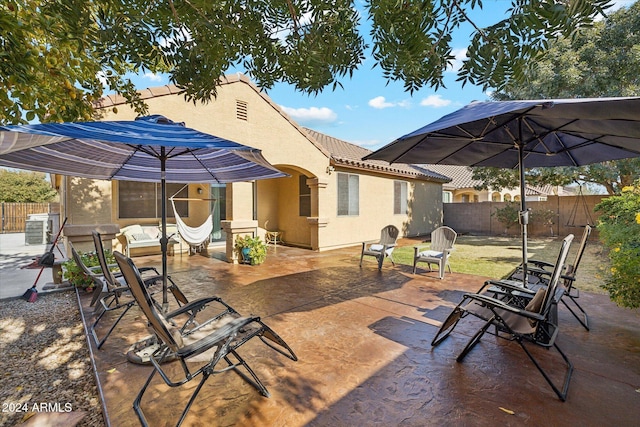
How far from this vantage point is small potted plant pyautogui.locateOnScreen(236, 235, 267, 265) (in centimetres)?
815

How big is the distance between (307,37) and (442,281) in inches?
205

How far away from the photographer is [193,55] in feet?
10.8

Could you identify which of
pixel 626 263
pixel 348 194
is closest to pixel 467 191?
pixel 348 194

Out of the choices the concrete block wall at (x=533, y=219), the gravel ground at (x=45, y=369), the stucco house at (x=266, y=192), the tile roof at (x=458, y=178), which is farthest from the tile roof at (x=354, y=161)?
the gravel ground at (x=45, y=369)

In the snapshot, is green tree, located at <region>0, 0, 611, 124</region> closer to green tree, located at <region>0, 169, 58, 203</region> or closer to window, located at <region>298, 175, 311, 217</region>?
window, located at <region>298, 175, 311, 217</region>

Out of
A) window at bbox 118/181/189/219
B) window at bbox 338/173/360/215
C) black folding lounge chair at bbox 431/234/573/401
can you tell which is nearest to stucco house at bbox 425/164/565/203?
window at bbox 338/173/360/215

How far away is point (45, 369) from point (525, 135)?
6578mm

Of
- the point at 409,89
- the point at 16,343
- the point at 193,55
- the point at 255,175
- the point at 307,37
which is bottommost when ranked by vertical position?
the point at 16,343

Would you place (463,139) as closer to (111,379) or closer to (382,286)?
(382,286)

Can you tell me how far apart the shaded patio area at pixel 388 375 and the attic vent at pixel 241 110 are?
5.45m

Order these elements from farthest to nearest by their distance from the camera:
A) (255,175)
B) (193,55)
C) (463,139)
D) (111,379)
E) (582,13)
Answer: (255,175) < (463,139) < (193,55) < (111,379) < (582,13)

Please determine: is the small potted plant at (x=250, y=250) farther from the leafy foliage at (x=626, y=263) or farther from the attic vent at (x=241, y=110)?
the leafy foliage at (x=626, y=263)

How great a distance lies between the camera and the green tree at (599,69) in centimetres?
1039

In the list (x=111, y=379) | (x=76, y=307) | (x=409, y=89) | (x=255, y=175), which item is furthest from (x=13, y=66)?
(x=409, y=89)
